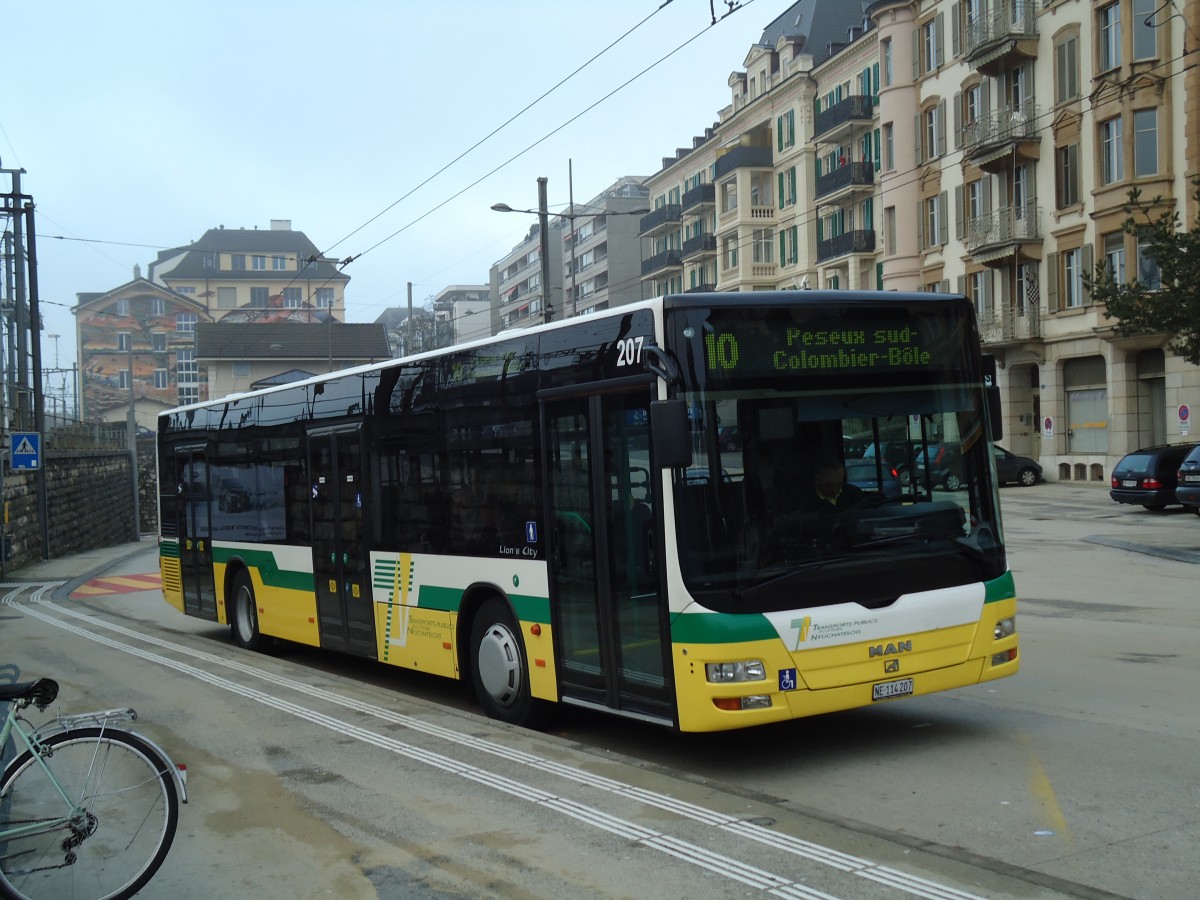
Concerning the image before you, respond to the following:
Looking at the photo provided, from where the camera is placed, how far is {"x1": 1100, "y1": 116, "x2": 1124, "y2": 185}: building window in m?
38.8

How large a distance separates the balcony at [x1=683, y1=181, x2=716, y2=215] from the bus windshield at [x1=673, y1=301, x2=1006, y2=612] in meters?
63.8

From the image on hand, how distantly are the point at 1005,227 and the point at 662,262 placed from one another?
111ft

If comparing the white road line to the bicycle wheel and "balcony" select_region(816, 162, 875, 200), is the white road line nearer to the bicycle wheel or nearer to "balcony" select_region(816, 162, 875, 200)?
the bicycle wheel

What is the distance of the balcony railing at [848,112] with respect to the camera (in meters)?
55.8

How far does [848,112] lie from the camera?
56.3 meters

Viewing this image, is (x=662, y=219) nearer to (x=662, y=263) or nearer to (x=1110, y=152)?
(x=662, y=263)

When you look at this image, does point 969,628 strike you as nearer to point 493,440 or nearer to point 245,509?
point 493,440

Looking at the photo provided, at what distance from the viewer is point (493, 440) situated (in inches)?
364

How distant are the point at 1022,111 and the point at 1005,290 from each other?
5.98 m

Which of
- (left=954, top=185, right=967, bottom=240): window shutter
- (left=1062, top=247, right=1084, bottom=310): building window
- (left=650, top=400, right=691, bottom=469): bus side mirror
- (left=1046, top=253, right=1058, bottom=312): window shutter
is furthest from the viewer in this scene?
(left=954, top=185, right=967, bottom=240): window shutter

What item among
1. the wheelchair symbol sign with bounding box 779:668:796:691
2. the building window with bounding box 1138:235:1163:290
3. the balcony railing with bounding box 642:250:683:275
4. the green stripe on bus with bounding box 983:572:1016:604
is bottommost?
the wheelchair symbol sign with bounding box 779:668:796:691

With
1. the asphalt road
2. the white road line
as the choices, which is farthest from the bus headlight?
the white road line

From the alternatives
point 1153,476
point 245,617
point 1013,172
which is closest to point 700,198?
point 1013,172

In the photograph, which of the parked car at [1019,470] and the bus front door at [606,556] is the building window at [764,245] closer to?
the parked car at [1019,470]
